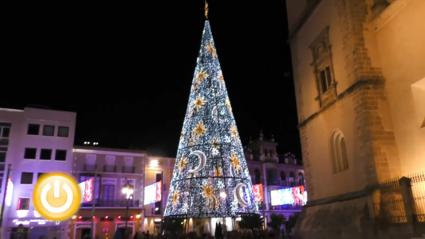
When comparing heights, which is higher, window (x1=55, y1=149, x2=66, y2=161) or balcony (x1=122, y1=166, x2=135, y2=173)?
window (x1=55, y1=149, x2=66, y2=161)

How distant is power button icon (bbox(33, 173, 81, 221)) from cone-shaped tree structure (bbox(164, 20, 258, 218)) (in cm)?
1497

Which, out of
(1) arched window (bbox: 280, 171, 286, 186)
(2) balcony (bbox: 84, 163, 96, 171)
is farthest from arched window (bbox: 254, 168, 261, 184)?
(2) balcony (bbox: 84, 163, 96, 171)

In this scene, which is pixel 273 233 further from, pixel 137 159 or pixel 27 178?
pixel 27 178

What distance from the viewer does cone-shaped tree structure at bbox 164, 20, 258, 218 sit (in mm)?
18328

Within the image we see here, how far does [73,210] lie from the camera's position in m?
3.43

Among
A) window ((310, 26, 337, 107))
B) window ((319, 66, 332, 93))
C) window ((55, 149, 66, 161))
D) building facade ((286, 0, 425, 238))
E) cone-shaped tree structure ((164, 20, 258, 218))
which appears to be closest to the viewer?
building facade ((286, 0, 425, 238))

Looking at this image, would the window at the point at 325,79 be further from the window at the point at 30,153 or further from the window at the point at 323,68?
the window at the point at 30,153

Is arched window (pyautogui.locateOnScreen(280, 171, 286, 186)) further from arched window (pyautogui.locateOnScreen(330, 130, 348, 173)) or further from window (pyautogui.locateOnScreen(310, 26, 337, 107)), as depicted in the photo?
arched window (pyautogui.locateOnScreen(330, 130, 348, 173))

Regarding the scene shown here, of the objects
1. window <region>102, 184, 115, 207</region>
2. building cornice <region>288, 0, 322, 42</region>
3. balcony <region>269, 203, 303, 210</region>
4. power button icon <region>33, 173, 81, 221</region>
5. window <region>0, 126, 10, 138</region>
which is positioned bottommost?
power button icon <region>33, 173, 81, 221</region>

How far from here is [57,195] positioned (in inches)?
134

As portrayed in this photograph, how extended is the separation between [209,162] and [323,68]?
756cm

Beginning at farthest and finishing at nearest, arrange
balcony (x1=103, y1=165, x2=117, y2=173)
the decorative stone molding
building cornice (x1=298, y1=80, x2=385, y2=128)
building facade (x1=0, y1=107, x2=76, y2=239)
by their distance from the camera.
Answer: balcony (x1=103, y1=165, x2=117, y2=173), building facade (x1=0, y1=107, x2=76, y2=239), building cornice (x1=298, y1=80, x2=385, y2=128), the decorative stone molding

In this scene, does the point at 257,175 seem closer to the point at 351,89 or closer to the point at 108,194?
the point at 108,194

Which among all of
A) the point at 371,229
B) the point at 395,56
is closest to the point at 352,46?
the point at 395,56
